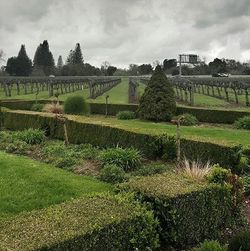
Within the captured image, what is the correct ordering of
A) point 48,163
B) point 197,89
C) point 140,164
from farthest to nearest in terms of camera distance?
point 197,89 < point 48,163 < point 140,164

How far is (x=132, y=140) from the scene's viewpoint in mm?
13352

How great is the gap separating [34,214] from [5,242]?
93 centimetres

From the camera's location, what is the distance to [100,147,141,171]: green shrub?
11.7m

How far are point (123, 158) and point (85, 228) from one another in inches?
256

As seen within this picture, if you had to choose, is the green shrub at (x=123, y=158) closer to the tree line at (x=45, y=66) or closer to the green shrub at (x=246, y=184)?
the green shrub at (x=246, y=184)

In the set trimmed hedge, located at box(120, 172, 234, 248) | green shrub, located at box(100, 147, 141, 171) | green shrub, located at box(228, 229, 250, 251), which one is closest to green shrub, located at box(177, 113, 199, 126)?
green shrub, located at box(100, 147, 141, 171)

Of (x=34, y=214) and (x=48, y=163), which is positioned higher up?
(x=34, y=214)

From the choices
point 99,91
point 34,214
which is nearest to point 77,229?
point 34,214

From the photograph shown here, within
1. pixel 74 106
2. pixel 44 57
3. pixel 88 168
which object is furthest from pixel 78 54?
pixel 88 168

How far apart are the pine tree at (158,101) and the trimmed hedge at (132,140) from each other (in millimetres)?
7436

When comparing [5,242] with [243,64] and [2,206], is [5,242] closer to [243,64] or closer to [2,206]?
[2,206]

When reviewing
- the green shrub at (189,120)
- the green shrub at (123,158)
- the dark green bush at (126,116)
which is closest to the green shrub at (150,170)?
the green shrub at (123,158)

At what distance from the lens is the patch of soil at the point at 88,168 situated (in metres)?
11.7

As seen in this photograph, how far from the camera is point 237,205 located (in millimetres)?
8125
